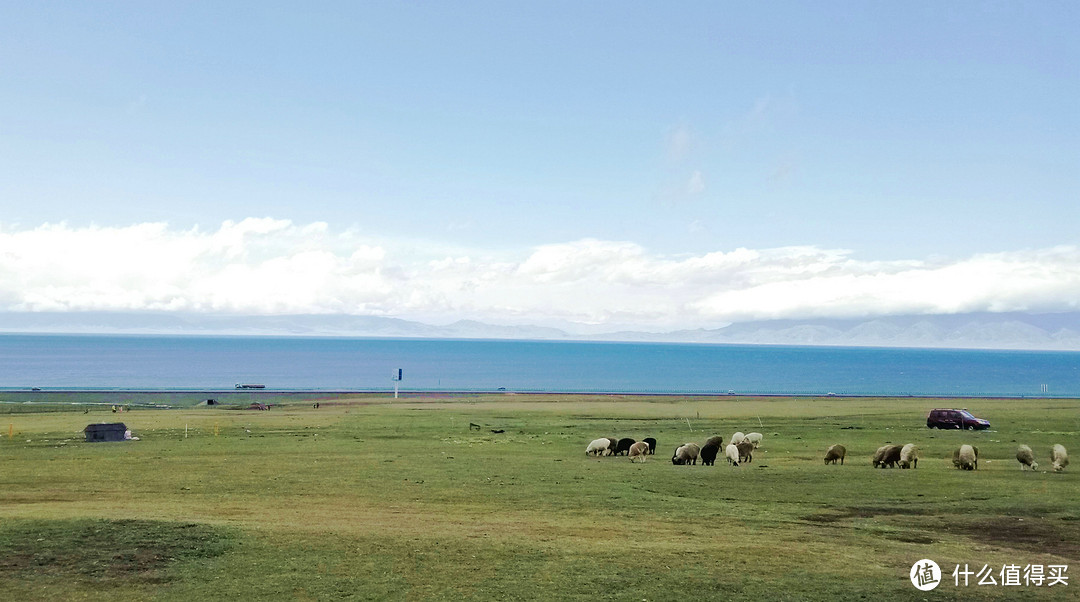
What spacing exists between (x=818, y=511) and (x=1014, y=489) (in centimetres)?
998

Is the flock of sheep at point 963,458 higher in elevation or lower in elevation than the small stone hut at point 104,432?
higher

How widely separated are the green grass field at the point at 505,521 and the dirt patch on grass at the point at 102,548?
8cm

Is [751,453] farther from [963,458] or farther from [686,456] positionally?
[963,458]

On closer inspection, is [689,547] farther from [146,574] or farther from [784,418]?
[784,418]

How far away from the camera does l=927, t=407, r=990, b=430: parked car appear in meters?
59.9

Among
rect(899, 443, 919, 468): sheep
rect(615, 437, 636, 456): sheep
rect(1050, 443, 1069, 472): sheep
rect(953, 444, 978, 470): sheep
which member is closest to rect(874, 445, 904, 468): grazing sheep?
rect(899, 443, 919, 468): sheep

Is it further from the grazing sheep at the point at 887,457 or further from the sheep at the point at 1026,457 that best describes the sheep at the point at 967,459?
the grazing sheep at the point at 887,457

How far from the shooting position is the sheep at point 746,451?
139ft

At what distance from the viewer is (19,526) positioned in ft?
77.1

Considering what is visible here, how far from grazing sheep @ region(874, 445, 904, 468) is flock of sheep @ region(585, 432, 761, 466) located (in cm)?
622

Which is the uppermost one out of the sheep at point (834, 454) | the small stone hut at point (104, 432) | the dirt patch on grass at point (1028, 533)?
the sheep at point (834, 454)

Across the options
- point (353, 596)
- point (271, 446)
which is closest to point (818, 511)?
point (353, 596)

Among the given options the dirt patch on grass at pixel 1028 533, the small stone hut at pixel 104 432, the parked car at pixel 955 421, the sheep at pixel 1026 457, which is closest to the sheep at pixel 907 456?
the sheep at pixel 1026 457

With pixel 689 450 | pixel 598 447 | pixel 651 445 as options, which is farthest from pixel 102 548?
pixel 651 445
